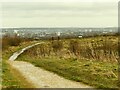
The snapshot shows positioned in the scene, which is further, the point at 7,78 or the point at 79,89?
the point at 7,78

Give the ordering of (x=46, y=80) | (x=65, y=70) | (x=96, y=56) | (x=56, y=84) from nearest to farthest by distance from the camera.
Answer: (x=56, y=84) < (x=46, y=80) < (x=65, y=70) < (x=96, y=56)

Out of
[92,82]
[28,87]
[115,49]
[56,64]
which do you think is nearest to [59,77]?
[92,82]

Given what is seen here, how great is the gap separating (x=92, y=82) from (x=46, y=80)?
2750mm

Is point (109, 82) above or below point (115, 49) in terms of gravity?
above

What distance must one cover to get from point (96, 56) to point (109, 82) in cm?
1668

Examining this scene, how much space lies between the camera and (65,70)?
26438 mm

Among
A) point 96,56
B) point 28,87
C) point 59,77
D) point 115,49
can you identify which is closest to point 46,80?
point 59,77

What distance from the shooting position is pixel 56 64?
100 feet

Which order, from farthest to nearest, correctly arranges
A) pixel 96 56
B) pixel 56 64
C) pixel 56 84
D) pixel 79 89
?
pixel 96 56 < pixel 56 64 < pixel 56 84 < pixel 79 89

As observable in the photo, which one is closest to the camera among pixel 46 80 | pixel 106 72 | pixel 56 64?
pixel 46 80

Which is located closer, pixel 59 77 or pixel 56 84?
pixel 56 84

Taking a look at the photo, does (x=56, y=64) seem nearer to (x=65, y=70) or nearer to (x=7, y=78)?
(x=65, y=70)

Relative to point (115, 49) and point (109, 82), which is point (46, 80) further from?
point (115, 49)

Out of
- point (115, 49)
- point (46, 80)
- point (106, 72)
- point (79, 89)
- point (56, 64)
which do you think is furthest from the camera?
point (115, 49)
